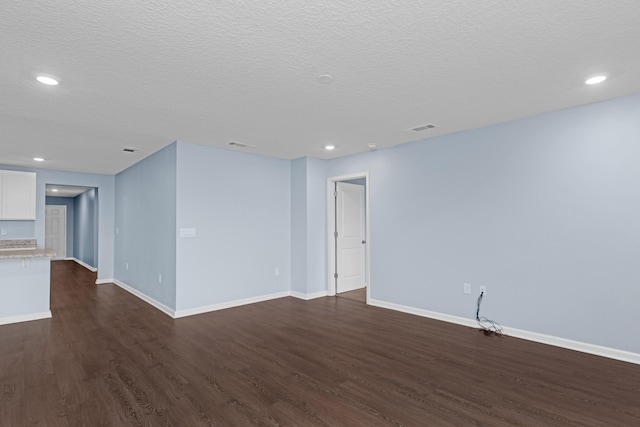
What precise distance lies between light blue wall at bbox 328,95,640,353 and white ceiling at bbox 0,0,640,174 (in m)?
0.36

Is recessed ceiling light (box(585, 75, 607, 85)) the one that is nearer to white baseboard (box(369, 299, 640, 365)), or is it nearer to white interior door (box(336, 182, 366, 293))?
white baseboard (box(369, 299, 640, 365))

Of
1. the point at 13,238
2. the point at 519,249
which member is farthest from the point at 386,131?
the point at 13,238

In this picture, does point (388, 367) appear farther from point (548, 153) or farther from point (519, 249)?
point (548, 153)

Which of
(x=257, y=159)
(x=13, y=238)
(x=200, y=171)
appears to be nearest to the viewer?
(x=200, y=171)

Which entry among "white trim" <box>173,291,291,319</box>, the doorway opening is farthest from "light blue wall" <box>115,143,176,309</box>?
the doorway opening

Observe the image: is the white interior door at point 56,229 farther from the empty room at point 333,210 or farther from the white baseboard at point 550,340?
the white baseboard at point 550,340

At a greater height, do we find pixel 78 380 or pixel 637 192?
pixel 637 192

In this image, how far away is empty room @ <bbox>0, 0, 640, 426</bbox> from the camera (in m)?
2.15

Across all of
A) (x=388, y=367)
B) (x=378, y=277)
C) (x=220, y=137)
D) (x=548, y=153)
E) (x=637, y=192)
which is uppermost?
(x=220, y=137)

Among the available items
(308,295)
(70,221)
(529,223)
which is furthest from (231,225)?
(70,221)

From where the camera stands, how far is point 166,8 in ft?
5.94

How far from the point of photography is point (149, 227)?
5512mm

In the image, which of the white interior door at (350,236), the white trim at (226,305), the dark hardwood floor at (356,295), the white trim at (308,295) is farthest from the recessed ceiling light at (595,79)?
the white trim at (226,305)

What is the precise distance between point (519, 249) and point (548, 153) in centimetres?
110
